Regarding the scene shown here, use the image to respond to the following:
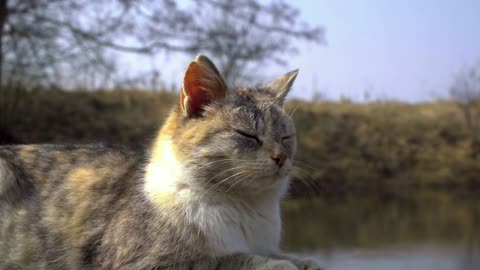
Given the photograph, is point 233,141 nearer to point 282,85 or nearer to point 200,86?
point 200,86

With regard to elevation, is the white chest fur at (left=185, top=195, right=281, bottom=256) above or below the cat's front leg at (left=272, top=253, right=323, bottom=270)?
above

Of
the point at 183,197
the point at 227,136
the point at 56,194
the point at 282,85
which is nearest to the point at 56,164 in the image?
the point at 56,194

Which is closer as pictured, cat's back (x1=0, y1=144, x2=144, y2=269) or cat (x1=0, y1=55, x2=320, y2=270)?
cat (x1=0, y1=55, x2=320, y2=270)

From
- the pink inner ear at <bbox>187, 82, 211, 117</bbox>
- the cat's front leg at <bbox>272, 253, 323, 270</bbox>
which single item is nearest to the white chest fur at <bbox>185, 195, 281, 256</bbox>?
the cat's front leg at <bbox>272, 253, 323, 270</bbox>

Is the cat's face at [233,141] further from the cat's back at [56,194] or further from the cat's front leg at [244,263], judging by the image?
the cat's back at [56,194]

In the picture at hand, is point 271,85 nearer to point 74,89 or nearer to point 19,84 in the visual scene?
point 19,84

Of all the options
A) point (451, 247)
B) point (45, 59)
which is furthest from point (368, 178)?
point (45, 59)

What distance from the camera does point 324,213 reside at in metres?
11.9

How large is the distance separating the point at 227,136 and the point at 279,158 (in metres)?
0.27

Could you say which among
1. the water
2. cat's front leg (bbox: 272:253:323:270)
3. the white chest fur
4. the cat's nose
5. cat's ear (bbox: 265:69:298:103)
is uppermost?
cat's ear (bbox: 265:69:298:103)

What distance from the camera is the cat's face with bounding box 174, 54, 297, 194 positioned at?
9.03ft

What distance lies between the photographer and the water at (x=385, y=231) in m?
9.18

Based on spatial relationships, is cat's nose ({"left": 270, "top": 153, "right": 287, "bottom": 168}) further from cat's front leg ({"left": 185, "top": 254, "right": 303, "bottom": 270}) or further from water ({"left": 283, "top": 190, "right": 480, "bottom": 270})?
water ({"left": 283, "top": 190, "right": 480, "bottom": 270})

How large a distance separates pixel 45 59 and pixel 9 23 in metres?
0.89
